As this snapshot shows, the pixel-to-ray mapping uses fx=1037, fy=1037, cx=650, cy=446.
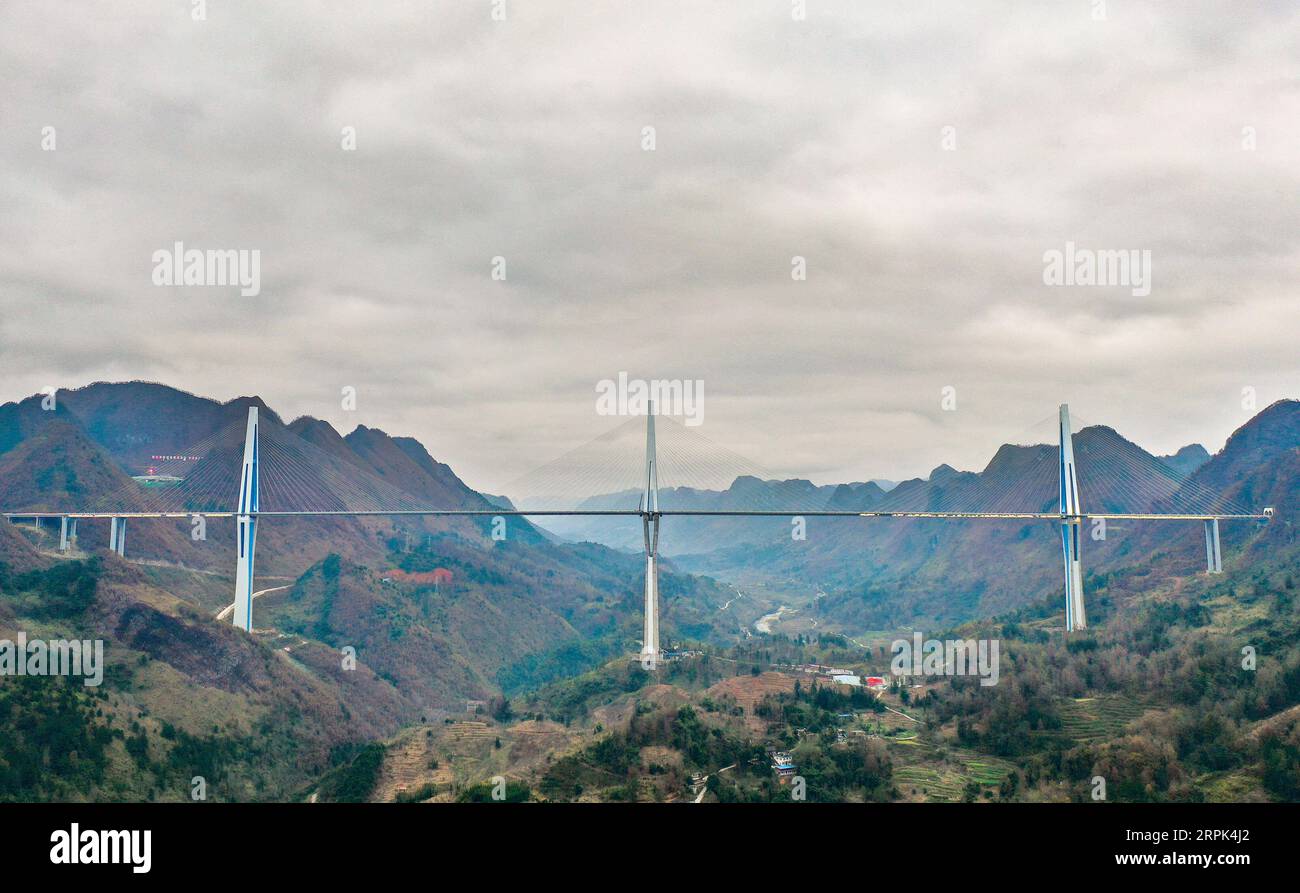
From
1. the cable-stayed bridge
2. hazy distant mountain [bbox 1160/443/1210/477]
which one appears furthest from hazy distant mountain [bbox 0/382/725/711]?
hazy distant mountain [bbox 1160/443/1210/477]

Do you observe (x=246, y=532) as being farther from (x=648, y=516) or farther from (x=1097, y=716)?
(x=1097, y=716)

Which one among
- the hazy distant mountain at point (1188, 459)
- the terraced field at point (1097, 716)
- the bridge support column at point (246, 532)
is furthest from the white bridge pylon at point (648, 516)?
the hazy distant mountain at point (1188, 459)

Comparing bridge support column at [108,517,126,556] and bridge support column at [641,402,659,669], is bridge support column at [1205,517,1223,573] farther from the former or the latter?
bridge support column at [108,517,126,556]

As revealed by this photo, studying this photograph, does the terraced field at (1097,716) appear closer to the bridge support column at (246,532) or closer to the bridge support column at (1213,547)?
the bridge support column at (1213,547)

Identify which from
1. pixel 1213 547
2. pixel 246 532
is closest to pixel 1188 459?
pixel 1213 547

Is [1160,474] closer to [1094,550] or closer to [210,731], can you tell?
[1094,550]

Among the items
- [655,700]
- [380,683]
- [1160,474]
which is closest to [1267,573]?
[1160,474]
